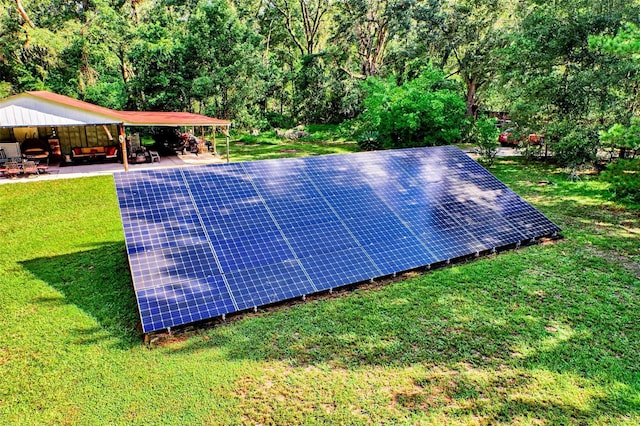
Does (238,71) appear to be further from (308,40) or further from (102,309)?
(102,309)

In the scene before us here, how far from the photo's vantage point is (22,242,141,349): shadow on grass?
598 cm

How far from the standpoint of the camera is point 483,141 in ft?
58.5

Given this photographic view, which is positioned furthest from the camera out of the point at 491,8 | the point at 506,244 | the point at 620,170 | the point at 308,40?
the point at 308,40

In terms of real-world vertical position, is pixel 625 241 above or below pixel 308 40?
below

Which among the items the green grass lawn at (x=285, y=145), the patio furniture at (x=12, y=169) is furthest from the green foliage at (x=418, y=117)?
the patio furniture at (x=12, y=169)

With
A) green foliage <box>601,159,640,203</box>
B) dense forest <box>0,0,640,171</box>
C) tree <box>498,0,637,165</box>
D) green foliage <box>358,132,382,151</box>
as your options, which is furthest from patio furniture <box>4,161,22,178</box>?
tree <box>498,0,637,165</box>

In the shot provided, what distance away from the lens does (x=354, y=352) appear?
556cm

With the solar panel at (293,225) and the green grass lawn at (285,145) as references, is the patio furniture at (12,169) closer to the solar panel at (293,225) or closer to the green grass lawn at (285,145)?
the green grass lawn at (285,145)

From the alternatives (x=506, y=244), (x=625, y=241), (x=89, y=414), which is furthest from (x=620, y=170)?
(x=89, y=414)

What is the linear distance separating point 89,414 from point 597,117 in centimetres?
1910

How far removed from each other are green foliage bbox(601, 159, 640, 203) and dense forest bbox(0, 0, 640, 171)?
678cm

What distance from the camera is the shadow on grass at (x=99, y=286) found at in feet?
19.6

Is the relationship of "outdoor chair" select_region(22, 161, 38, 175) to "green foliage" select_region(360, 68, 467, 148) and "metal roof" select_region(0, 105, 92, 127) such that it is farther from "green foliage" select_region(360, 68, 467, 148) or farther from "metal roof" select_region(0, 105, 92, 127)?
"green foliage" select_region(360, 68, 467, 148)

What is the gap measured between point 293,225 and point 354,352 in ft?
8.78
